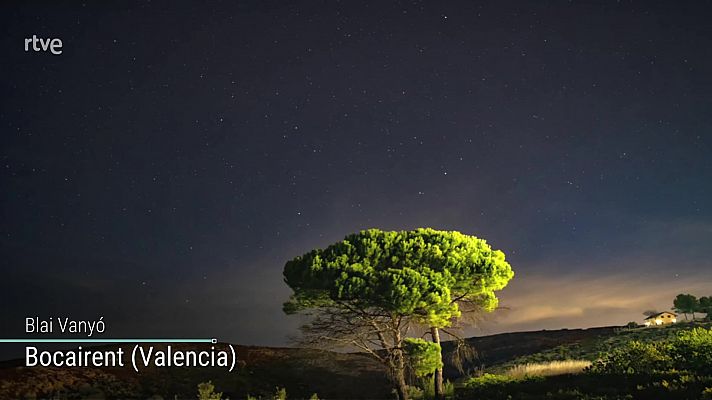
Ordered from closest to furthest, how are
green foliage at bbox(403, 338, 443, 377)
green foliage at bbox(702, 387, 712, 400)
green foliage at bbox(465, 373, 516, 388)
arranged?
green foliage at bbox(702, 387, 712, 400), green foliage at bbox(403, 338, 443, 377), green foliage at bbox(465, 373, 516, 388)

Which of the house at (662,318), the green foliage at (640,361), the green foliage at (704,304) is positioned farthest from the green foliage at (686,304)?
the green foliage at (640,361)

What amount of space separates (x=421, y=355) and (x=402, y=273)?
328 cm

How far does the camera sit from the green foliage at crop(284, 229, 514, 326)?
21.8 m

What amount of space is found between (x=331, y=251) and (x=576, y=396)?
422 inches

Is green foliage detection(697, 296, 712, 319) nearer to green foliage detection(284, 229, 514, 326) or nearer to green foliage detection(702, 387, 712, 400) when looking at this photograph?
green foliage detection(284, 229, 514, 326)

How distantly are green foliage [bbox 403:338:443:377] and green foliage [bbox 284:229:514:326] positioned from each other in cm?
91

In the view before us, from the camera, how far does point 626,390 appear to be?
53.8 ft

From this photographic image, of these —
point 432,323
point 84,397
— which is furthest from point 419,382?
point 84,397

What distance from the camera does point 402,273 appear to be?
21.8 metres

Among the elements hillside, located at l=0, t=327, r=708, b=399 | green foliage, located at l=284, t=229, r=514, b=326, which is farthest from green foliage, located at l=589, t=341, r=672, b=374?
hillside, located at l=0, t=327, r=708, b=399

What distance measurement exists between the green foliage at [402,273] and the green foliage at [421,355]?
2.99ft

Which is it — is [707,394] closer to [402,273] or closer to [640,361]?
[640,361]

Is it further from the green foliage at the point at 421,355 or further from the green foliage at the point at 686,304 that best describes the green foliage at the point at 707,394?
the green foliage at the point at 686,304

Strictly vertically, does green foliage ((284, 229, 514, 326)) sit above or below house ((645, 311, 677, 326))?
above
